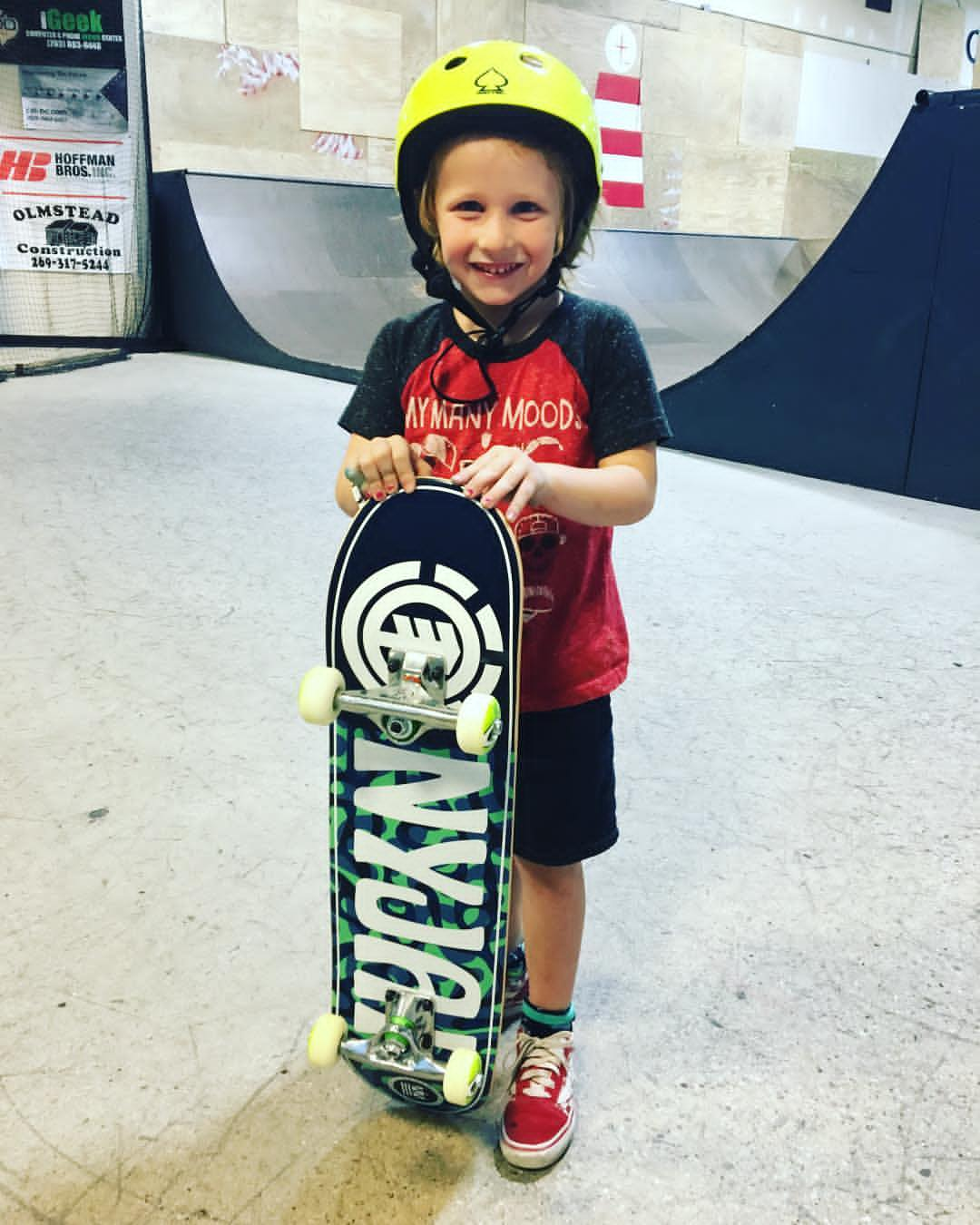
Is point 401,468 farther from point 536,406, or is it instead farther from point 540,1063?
point 540,1063

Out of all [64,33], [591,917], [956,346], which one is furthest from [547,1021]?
[64,33]

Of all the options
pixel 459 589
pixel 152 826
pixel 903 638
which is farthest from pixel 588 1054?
pixel 903 638

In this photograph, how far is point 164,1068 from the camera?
121cm

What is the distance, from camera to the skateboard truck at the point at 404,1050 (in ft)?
3.50

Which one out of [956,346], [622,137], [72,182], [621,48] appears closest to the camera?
[956,346]

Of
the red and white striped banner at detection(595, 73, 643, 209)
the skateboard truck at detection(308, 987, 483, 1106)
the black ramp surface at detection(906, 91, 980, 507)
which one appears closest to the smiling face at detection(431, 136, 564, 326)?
the skateboard truck at detection(308, 987, 483, 1106)

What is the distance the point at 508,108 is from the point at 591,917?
106 cm

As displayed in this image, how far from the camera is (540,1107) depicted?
112 cm

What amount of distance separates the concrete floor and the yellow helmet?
96 cm

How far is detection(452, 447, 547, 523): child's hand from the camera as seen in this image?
946 millimetres

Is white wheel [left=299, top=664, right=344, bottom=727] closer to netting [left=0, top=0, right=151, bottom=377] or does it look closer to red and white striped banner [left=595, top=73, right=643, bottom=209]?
netting [left=0, top=0, right=151, bottom=377]

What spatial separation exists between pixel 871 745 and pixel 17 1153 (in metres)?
1.56

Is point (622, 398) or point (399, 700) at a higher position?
point (622, 398)

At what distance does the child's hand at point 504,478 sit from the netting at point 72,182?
651 cm
